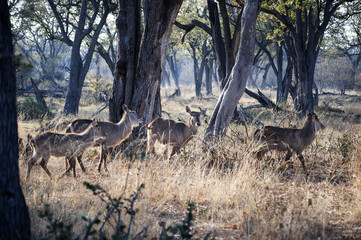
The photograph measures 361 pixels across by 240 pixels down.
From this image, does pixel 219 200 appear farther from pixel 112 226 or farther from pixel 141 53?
pixel 141 53

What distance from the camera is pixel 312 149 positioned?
8.12m

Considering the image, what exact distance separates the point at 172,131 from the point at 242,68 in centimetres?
239

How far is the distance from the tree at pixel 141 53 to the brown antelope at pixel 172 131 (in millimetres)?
311

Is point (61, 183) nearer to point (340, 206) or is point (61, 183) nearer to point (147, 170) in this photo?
point (147, 170)

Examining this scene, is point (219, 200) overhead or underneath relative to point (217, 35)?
underneath

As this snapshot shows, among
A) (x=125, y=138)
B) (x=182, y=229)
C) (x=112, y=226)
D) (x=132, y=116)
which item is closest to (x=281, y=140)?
(x=132, y=116)

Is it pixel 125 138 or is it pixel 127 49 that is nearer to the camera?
pixel 125 138

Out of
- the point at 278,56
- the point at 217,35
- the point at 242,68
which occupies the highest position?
the point at 278,56

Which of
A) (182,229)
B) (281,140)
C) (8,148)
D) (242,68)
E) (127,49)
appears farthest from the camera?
(127,49)

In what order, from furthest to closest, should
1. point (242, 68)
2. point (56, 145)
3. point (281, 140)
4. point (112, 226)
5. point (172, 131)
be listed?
point (172, 131), point (242, 68), point (281, 140), point (56, 145), point (112, 226)

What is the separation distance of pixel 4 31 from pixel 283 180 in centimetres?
541

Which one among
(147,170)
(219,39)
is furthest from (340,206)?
(219,39)

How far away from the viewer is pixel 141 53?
770 centimetres

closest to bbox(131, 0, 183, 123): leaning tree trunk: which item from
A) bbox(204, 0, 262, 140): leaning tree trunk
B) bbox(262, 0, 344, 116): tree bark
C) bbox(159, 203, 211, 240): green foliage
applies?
bbox(204, 0, 262, 140): leaning tree trunk
